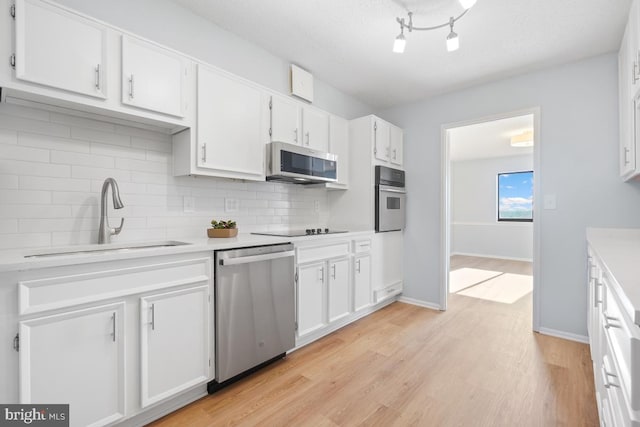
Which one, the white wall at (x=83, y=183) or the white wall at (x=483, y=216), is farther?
the white wall at (x=483, y=216)

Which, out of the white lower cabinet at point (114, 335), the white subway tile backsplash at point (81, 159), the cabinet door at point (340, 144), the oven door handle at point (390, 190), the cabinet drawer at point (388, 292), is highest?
the cabinet door at point (340, 144)

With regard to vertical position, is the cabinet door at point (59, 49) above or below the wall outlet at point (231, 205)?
above

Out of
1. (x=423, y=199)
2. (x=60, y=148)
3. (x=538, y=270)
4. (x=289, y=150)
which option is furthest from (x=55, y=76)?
(x=538, y=270)

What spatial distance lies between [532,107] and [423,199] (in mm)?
1396

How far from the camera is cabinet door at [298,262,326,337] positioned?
7.91 feet

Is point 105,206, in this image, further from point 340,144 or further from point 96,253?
point 340,144

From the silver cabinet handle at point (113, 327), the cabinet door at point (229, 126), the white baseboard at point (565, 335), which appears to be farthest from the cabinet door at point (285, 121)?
the white baseboard at point (565, 335)

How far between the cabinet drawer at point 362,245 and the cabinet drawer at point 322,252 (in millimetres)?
135

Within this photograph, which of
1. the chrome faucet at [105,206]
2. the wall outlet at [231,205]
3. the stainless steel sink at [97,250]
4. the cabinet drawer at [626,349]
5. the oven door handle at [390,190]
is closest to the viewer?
the cabinet drawer at [626,349]

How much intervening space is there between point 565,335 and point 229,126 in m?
3.47

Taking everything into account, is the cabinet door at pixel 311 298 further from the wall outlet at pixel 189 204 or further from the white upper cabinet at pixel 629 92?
the white upper cabinet at pixel 629 92

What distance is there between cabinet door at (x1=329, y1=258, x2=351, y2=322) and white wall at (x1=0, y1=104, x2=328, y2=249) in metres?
1.07

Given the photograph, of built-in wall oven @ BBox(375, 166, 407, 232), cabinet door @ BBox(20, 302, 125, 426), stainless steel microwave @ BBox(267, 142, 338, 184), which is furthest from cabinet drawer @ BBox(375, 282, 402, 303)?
cabinet door @ BBox(20, 302, 125, 426)

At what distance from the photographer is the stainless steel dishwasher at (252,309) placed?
1.84 metres
